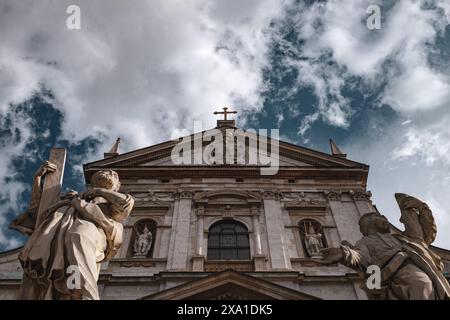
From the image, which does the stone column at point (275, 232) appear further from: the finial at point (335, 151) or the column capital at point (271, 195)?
the finial at point (335, 151)

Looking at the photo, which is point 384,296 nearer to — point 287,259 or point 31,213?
point 31,213

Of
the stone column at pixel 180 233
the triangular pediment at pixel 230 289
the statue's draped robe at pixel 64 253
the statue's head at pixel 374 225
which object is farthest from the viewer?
the stone column at pixel 180 233

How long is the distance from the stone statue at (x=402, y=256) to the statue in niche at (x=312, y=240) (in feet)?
28.9

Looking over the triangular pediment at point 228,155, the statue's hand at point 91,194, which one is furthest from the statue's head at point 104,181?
the triangular pediment at point 228,155

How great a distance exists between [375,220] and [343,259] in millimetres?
1187

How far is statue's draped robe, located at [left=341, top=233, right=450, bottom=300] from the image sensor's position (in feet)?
15.5

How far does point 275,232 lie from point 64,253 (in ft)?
38.4

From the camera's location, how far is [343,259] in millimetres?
4980

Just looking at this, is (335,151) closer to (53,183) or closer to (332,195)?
(332,195)

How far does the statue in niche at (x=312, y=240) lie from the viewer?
14859 millimetres

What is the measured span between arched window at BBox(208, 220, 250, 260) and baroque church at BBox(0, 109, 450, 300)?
0.12ft

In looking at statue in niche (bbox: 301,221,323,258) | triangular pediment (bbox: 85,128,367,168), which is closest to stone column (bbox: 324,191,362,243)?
statue in niche (bbox: 301,221,323,258)

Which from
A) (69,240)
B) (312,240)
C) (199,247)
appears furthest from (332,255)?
(312,240)
